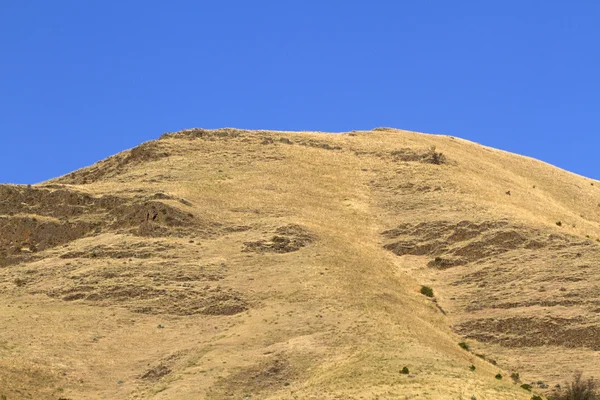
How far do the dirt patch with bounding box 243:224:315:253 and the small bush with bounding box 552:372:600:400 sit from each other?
21.6 meters

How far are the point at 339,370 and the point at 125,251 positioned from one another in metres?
23.5

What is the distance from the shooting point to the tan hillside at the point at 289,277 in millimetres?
55750

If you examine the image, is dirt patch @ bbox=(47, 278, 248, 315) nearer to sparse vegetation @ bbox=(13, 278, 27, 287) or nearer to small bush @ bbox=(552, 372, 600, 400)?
sparse vegetation @ bbox=(13, 278, 27, 287)

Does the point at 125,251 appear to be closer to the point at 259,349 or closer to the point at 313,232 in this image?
the point at 313,232

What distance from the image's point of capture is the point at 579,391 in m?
53.8

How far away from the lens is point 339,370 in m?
53.0

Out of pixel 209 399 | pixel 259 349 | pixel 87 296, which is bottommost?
pixel 209 399

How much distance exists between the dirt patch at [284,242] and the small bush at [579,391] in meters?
21.6

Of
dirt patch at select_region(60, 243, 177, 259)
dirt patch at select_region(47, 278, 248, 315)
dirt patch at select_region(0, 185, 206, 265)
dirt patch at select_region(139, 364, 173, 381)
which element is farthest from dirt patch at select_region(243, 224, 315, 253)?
dirt patch at select_region(139, 364, 173, 381)

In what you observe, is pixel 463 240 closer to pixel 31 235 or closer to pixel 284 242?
pixel 284 242

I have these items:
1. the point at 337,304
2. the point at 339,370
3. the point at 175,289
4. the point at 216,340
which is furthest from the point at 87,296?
the point at 339,370

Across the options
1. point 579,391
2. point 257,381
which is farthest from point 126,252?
point 579,391

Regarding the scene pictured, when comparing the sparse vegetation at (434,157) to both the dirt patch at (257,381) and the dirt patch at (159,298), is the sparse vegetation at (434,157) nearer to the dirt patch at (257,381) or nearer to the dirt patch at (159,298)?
the dirt patch at (159,298)

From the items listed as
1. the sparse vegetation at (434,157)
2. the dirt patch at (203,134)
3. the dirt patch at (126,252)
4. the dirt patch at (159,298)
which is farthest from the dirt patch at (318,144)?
the dirt patch at (159,298)
